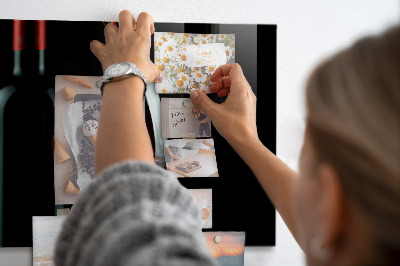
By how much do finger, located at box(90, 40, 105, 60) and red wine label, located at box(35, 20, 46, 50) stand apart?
0.11 meters

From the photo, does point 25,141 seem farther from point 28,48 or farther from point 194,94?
point 194,94

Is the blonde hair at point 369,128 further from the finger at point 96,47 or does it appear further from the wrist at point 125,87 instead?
the finger at point 96,47

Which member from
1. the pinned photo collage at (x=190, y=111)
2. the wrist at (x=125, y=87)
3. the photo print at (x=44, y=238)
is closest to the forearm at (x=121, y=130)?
the wrist at (x=125, y=87)

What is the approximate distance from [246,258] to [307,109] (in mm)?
580

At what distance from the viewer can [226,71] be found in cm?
86

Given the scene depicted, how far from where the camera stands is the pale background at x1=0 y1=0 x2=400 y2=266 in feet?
2.73

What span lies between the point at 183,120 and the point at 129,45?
0.70 feet

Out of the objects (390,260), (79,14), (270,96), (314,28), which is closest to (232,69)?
(270,96)

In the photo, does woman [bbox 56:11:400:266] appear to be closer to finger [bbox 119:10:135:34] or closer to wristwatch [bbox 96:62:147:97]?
wristwatch [bbox 96:62:147:97]

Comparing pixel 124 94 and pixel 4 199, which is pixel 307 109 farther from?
pixel 4 199

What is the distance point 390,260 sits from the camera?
0.34m

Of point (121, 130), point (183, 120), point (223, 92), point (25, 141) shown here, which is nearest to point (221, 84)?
point (223, 92)

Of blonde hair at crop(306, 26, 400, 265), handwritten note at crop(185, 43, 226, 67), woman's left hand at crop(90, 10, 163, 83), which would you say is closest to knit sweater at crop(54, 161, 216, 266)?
blonde hair at crop(306, 26, 400, 265)

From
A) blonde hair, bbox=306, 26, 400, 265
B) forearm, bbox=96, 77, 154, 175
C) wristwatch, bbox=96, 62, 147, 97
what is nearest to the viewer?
blonde hair, bbox=306, 26, 400, 265
